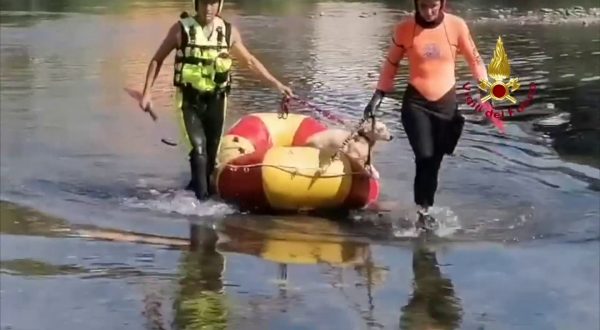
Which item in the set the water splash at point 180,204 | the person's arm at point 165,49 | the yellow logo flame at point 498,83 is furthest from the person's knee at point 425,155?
the person's arm at point 165,49

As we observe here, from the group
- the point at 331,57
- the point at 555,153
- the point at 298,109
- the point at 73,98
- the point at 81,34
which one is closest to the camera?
the point at 555,153

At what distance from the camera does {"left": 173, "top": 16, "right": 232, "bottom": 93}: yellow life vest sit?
8445mm

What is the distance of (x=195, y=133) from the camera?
8.69 metres

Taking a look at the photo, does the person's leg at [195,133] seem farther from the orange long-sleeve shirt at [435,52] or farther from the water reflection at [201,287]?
the orange long-sleeve shirt at [435,52]

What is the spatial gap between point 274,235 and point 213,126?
49.2 inches

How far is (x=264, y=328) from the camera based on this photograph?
18.6 ft

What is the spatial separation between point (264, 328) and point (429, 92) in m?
2.86

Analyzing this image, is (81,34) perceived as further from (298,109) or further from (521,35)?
(298,109)

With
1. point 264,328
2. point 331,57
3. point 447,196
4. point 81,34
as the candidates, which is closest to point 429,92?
point 447,196

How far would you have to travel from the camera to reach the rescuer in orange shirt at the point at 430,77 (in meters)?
7.91

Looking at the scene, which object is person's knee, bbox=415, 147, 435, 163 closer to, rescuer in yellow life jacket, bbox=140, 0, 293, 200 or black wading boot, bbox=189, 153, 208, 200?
rescuer in yellow life jacket, bbox=140, 0, 293, 200

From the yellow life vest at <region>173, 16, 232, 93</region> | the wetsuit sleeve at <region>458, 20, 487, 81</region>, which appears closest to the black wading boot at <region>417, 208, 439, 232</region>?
the wetsuit sleeve at <region>458, 20, 487, 81</region>

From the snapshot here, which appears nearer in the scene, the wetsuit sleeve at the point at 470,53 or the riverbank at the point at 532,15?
the wetsuit sleeve at the point at 470,53

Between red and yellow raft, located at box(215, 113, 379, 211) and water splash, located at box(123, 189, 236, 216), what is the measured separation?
0.49ft
